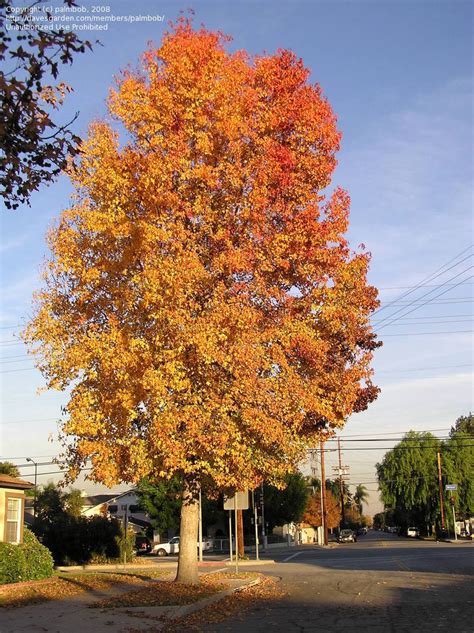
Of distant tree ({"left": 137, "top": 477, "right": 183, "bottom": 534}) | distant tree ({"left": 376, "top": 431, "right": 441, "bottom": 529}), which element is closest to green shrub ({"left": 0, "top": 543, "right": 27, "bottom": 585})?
distant tree ({"left": 137, "top": 477, "right": 183, "bottom": 534})

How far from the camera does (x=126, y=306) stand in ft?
54.2

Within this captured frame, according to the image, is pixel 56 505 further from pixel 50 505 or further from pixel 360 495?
pixel 360 495

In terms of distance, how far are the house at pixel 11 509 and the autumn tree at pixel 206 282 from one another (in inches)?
305

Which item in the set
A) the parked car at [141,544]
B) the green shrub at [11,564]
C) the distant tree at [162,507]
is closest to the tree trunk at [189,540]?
the green shrub at [11,564]

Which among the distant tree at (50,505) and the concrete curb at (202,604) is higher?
the distant tree at (50,505)

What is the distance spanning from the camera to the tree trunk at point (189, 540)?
18.3 metres

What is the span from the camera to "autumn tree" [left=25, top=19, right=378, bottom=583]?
50.8ft

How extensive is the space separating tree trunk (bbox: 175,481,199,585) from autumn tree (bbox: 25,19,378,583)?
0.38 feet

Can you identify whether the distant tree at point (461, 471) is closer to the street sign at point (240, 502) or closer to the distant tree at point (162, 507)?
the distant tree at point (162, 507)

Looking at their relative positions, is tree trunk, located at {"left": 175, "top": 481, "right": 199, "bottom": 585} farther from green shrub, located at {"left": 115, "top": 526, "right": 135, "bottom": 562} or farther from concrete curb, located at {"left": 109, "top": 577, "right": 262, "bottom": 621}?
green shrub, located at {"left": 115, "top": 526, "right": 135, "bottom": 562}

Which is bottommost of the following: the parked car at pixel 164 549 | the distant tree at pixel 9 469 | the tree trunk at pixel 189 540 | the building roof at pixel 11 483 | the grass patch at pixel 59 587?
the parked car at pixel 164 549

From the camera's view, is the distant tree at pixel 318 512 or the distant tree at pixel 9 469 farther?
the distant tree at pixel 318 512

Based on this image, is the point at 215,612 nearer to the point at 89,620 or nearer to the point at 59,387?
the point at 89,620

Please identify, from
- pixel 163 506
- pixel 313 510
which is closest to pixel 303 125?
pixel 163 506
